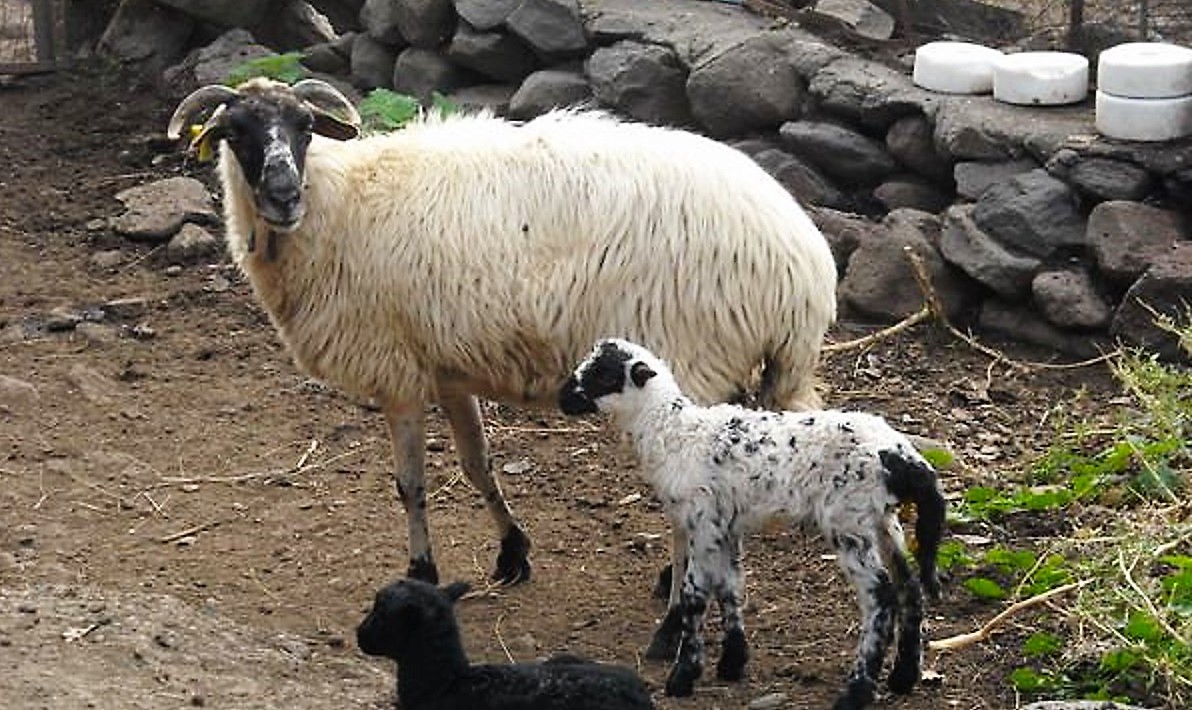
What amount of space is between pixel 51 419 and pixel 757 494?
3.99 m

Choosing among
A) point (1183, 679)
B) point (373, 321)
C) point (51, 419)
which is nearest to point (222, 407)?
point (51, 419)

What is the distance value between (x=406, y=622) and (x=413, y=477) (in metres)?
1.74

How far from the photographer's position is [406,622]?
5.68 meters

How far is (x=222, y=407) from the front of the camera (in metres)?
9.20

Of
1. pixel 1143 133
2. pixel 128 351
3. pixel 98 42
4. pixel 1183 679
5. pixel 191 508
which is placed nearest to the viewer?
pixel 1183 679

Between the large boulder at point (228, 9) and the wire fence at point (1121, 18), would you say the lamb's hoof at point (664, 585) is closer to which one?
the wire fence at point (1121, 18)

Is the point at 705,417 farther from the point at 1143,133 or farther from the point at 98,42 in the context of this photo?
the point at 98,42

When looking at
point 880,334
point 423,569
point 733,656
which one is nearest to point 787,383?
point 733,656

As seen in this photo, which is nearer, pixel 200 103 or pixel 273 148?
pixel 273 148

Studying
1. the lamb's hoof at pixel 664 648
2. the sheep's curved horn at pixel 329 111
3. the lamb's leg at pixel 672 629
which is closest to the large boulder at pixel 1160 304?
the lamb's leg at pixel 672 629

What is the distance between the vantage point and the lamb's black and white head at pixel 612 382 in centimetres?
639

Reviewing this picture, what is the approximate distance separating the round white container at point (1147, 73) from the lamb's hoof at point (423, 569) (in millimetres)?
3737

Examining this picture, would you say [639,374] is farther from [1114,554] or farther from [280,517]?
[280,517]

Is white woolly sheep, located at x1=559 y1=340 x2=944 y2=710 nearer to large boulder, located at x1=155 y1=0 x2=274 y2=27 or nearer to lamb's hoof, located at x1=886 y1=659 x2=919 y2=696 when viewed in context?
lamb's hoof, located at x1=886 y1=659 x2=919 y2=696
